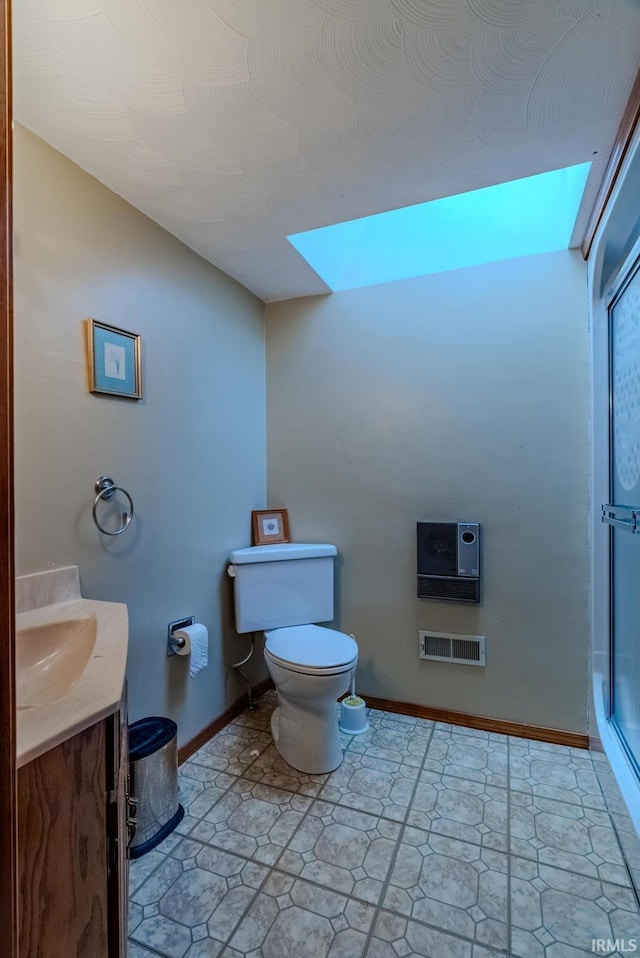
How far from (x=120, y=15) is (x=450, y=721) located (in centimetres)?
273

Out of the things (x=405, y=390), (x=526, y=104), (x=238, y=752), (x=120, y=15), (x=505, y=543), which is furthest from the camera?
(x=405, y=390)

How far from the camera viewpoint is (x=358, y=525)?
2.27m

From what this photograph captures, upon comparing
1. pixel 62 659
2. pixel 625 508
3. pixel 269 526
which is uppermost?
pixel 625 508

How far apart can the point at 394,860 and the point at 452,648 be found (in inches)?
36.9

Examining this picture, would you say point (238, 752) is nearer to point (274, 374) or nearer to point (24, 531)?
point (24, 531)

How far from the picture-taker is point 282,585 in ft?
6.97

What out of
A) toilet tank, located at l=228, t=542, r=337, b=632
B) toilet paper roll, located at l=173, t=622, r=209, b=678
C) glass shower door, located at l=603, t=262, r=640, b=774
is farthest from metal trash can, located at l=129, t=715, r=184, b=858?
glass shower door, located at l=603, t=262, r=640, b=774

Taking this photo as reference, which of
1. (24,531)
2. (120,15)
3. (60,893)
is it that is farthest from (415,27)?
(60,893)

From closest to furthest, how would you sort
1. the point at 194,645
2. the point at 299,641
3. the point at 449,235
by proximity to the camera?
the point at 194,645 < the point at 299,641 < the point at 449,235

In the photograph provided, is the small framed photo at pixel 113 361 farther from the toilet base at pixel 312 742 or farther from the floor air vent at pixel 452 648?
the floor air vent at pixel 452 648

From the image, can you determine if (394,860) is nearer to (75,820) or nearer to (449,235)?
(75,820)

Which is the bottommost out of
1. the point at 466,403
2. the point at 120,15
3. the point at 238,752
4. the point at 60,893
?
the point at 238,752

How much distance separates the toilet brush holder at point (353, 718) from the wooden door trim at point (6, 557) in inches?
67.4

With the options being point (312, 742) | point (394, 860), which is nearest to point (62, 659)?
point (312, 742)
